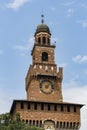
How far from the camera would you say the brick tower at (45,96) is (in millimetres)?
67938

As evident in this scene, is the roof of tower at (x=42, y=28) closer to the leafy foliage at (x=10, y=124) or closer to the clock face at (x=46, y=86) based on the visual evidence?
the clock face at (x=46, y=86)

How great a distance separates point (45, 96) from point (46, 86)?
161cm

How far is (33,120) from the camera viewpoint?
6738 centimetres

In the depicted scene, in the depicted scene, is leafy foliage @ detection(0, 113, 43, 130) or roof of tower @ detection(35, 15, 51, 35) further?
roof of tower @ detection(35, 15, 51, 35)

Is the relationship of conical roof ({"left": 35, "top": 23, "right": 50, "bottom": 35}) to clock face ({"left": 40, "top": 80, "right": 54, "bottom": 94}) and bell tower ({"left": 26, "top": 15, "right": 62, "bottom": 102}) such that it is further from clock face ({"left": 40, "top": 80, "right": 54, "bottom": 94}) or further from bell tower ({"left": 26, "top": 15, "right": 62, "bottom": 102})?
clock face ({"left": 40, "top": 80, "right": 54, "bottom": 94})

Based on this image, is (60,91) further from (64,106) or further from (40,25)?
(40,25)

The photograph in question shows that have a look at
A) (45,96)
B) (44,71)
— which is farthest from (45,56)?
(45,96)

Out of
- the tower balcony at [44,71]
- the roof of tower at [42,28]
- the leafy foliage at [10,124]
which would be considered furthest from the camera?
the roof of tower at [42,28]

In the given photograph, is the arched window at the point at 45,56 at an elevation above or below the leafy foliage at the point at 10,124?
above

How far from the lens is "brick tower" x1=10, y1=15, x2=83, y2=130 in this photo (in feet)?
223

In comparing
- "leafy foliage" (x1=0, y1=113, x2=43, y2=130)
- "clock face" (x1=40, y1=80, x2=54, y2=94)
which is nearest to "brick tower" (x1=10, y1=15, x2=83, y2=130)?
"clock face" (x1=40, y1=80, x2=54, y2=94)

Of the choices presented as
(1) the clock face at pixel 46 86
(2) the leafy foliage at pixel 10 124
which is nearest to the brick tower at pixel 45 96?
(1) the clock face at pixel 46 86

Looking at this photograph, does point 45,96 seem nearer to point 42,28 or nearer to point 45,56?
point 45,56

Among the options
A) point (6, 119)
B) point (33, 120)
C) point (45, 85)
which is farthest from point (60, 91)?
point (6, 119)
